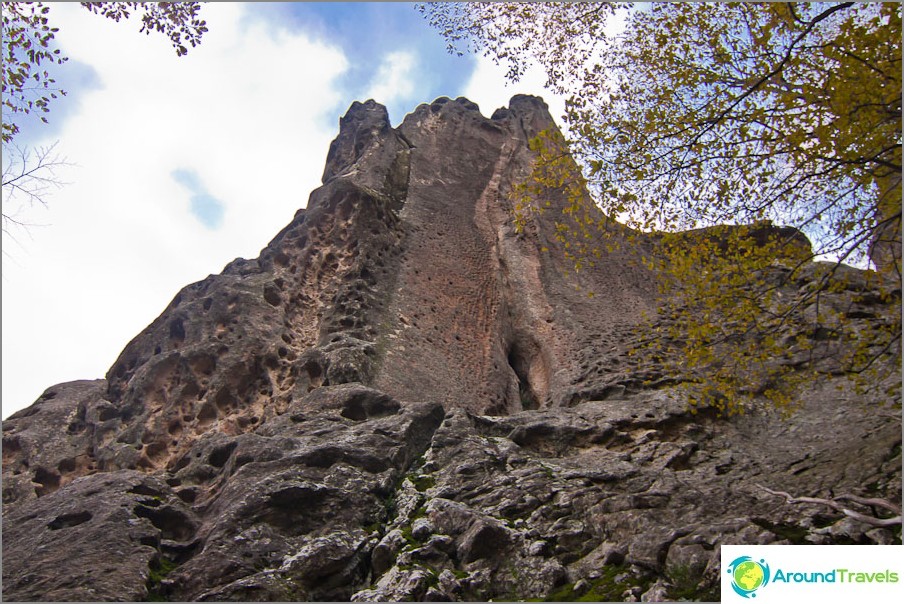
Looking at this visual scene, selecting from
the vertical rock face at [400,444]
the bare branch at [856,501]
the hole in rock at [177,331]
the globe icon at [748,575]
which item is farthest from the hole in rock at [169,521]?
the bare branch at [856,501]

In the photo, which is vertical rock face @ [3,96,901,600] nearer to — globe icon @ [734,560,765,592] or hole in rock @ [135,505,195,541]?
hole in rock @ [135,505,195,541]

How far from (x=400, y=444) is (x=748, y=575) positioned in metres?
5.62

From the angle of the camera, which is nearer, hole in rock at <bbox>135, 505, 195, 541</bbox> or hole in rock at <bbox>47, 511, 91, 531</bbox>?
hole in rock at <bbox>47, 511, 91, 531</bbox>

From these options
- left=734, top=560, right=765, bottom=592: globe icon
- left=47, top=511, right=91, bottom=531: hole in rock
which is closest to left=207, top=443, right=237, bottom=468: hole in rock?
left=47, top=511, right=91, bottom=531: hole in rock

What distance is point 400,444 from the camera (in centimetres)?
1191

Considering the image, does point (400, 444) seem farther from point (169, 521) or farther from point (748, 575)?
point (748, 575)

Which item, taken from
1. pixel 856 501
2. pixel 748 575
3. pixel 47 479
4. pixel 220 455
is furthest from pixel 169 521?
pixel 856 501

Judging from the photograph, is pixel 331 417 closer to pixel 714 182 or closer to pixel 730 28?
pixel 714 182

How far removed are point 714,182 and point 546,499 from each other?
5.47 meters

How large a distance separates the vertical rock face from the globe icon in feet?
1.01

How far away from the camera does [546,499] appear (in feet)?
33.8

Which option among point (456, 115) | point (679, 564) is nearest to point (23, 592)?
point (679, 564)

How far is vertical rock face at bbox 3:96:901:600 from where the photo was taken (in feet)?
30.2

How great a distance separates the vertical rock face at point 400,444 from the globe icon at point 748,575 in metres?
0.31
